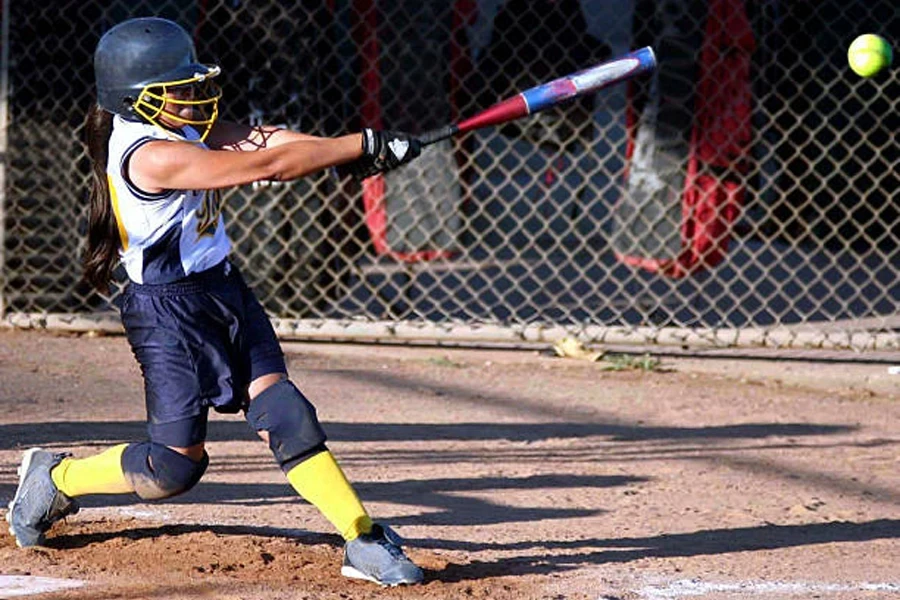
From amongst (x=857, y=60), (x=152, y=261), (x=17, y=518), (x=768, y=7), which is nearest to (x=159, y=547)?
(x=17, y=518)

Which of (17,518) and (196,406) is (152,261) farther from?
(17,518)

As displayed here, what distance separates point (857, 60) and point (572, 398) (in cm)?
205

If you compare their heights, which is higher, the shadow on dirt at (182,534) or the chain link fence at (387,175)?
the chain link fence at (387,175)

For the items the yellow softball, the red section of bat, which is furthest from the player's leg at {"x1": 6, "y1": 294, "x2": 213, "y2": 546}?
the yellow softball

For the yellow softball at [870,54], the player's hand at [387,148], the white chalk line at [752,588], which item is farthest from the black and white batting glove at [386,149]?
the yellow softball at [870,54]

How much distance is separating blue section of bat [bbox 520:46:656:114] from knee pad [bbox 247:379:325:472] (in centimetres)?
96

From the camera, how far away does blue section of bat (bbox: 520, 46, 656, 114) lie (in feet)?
14.0

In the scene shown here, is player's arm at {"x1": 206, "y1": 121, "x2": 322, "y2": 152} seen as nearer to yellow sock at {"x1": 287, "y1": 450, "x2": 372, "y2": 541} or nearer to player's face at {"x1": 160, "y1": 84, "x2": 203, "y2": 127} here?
player's face at {"x1": 160, "y1": 84, "x2": 203, "y2": 127}

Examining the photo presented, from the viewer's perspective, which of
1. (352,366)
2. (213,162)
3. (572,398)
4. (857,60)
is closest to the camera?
(213,162)

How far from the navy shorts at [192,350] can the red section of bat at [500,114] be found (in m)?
0.72

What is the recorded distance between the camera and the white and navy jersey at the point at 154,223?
3.94 meters

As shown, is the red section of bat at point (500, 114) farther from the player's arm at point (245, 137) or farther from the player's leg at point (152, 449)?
the player's leg at point (152, 449)

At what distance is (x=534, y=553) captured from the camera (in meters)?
4.31

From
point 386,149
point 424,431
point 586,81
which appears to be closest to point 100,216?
point 386,149
